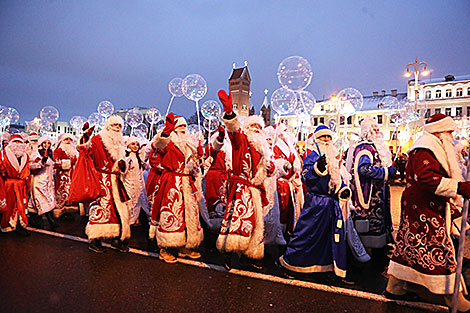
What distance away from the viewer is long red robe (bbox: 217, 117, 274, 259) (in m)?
4.14

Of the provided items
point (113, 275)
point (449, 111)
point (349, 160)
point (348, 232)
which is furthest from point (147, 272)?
point (449, 111)

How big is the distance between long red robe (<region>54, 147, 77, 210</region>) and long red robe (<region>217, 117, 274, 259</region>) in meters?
5.21

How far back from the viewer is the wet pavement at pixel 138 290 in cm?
334

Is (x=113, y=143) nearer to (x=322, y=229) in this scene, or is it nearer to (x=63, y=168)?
(x=63, y=168)

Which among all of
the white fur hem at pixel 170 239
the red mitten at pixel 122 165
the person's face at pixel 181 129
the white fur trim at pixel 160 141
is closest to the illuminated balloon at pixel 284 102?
the person's face at pixel 181 129

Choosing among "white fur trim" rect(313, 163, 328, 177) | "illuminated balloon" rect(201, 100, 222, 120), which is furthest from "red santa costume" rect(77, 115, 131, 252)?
"illuminated balloon" rect(201, 100, 222, 120)

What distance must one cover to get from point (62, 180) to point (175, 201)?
186 inches

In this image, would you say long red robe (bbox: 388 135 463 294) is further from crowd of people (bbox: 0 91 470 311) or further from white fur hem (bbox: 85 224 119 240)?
white fur hem (bbox: 85 224 119 240)

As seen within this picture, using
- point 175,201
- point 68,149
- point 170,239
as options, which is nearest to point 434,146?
point 175,201

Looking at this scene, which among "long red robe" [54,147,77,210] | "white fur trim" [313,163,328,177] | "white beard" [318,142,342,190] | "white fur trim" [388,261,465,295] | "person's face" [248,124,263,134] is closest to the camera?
"white fur trim" [388,261,465,295]

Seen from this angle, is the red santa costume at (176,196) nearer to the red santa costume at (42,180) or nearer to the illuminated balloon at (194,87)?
the illuminated balloon at (194,87)

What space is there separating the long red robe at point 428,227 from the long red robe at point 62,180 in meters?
7.28

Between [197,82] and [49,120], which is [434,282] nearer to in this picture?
[197,82]

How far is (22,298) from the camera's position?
3.47 meters
